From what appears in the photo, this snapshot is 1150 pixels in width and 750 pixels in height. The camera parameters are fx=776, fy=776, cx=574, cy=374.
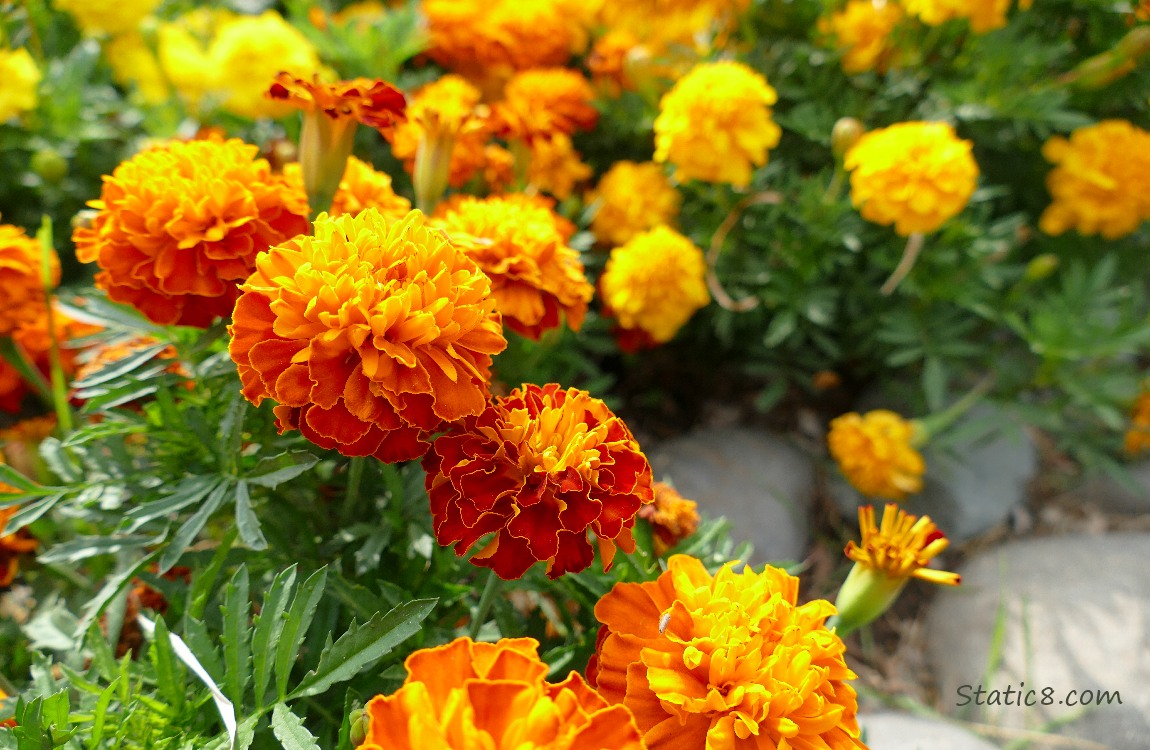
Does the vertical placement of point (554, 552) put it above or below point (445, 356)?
below

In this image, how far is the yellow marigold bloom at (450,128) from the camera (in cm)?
104

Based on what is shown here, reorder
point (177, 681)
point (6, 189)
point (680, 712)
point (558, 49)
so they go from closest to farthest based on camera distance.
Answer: point (680, 712) → point (177, 681) → point (6, 189) → point (558, 49)

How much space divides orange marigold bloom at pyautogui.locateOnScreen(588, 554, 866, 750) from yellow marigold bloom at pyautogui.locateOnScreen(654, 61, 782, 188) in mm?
845

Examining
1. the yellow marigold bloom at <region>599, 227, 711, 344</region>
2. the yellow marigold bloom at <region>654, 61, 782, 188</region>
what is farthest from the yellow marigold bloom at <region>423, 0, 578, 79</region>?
the yellow marigold bloom at <region>599, 227, 711, 344</region>

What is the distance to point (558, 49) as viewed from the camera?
184 cm

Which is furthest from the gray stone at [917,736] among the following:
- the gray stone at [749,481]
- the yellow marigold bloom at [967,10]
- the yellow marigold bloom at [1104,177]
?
the yellow marigold bloom at [967,10]

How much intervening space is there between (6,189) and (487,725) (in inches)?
62.4

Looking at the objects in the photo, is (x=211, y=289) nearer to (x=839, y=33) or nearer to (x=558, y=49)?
(x=558, y=49)

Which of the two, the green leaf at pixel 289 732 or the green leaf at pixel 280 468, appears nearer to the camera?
the green leaf at pixel 289 732

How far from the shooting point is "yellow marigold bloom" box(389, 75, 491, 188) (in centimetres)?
104

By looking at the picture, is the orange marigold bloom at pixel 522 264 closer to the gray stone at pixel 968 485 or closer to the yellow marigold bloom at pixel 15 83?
the yellow marigold bloom at pixel 15 83

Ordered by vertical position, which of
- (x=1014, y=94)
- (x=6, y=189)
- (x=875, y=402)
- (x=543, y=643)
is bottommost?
(x=875, y=402)

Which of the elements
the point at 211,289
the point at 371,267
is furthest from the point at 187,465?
the point at 371,267

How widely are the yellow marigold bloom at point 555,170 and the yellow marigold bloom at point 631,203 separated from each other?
75mm
